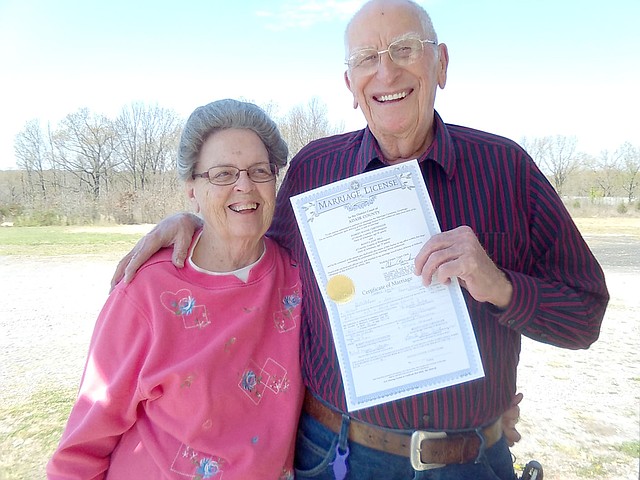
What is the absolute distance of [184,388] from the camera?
5.08 feet

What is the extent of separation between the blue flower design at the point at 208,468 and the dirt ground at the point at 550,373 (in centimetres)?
254

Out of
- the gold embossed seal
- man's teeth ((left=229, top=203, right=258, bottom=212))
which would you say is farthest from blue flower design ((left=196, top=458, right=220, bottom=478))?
man's teeth ((left=229, top=203, right=258, bottom=212))

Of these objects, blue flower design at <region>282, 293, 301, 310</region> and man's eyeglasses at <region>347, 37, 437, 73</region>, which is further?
blue flower design at <region>282, 293, 301, 310</region>

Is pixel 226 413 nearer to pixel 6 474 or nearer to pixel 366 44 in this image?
pixel 366 44

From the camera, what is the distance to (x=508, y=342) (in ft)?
4.87

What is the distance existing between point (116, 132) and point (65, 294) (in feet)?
42.0

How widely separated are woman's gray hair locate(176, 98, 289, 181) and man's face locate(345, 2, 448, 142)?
347 mm

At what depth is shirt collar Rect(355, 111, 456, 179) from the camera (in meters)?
1.51

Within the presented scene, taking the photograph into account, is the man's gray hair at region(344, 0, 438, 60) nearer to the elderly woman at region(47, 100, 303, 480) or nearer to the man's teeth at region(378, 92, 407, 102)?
the man's teeth at region(378, 92, 407, 102)

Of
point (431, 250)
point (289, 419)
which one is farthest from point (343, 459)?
point (431, 250)

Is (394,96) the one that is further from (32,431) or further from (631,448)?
(32,431)

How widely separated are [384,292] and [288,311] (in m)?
0.49

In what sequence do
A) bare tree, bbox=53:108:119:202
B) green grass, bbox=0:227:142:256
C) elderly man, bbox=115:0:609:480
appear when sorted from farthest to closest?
bare tree, bbox=53:108:119:202 → green grass, bbox=0:227:142:256 → elderly man, bbox=115:0:609:480

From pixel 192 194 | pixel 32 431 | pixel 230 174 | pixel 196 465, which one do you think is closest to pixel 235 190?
pixel 230 174
